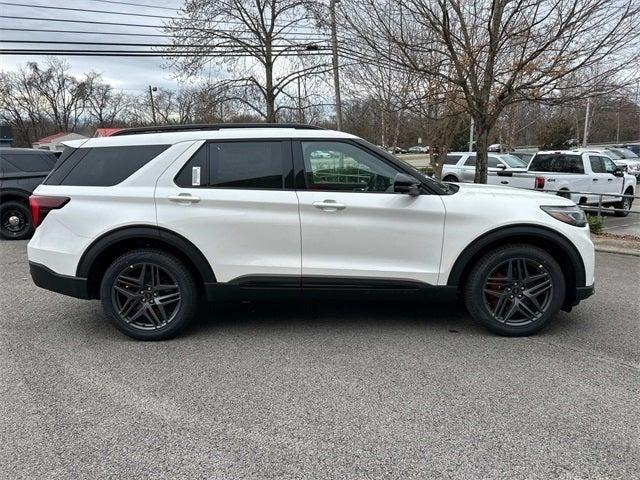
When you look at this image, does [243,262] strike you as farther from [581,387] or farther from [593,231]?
[593,231]

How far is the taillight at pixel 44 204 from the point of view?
13.2ft

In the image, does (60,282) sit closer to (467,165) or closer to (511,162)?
(467,165)

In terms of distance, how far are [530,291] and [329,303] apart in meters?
2.00

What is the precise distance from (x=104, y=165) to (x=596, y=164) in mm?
12973

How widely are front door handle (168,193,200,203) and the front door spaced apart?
2.84 ft

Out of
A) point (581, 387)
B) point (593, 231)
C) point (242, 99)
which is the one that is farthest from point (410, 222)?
point (242, 99)

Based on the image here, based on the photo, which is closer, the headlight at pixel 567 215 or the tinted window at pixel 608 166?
the headlight at pixel 567 215

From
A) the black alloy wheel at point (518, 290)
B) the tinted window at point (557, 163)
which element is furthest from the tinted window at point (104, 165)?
the tinted window at point (557, 163)

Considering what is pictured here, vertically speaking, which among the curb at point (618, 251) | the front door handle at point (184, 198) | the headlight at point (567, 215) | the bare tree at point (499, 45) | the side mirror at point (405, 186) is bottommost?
the curb at point (618, 251)

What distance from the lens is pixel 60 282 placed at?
409cm

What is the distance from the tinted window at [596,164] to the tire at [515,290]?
10408 mm

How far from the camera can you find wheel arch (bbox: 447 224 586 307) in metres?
3.96

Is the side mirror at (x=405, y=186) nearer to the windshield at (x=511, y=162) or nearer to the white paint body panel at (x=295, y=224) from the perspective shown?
the white paint body panel at (x=295, y=224)

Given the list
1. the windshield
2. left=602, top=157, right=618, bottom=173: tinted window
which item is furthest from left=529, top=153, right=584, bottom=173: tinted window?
the windshield
